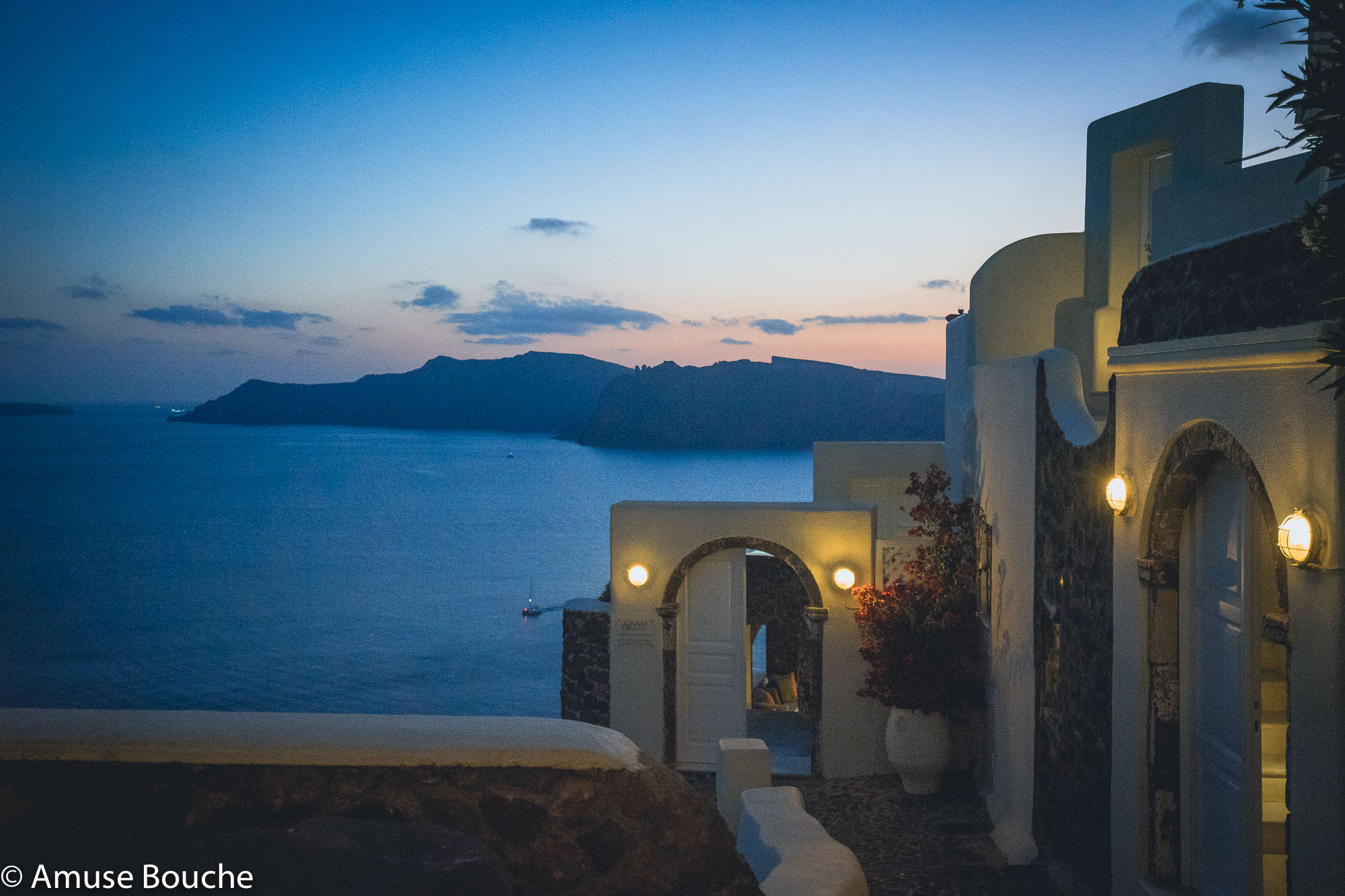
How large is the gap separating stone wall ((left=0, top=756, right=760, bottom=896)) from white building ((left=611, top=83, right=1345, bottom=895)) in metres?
2.05

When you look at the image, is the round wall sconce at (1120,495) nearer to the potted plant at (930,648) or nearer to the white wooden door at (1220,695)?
the white wooden door at (1220,695)

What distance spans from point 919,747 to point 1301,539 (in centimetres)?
548

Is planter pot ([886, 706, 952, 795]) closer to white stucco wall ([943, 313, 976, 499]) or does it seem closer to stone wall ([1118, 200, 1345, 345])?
white stucco wall ([943, 313, 976, 499])

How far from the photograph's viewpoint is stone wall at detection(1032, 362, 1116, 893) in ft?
15.8

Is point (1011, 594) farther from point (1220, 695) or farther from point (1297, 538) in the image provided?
point (1297, 538)

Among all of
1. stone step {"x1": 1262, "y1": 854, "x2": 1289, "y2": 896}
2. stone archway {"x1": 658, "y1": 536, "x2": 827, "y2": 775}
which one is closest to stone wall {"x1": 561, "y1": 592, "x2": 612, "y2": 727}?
stone archway {"x1": 658, "y1": 536, "x2": 827, "y2": 775}

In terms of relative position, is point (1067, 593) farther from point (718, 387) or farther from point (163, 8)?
point (718, 387)

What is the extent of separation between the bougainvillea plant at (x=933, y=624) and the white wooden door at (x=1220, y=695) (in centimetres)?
364

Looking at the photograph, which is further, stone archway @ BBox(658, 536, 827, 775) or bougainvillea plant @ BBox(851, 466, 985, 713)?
stone archway @ BBox(658, 536, 827, 775)

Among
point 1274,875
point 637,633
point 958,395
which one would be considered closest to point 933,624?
point 637,633

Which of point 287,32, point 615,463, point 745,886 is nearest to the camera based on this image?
point 745,886

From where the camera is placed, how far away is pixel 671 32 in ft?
44.5

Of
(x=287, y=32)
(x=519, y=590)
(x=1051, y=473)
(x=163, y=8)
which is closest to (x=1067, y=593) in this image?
(x=1051, y=473)

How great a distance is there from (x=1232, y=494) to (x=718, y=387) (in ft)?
289
